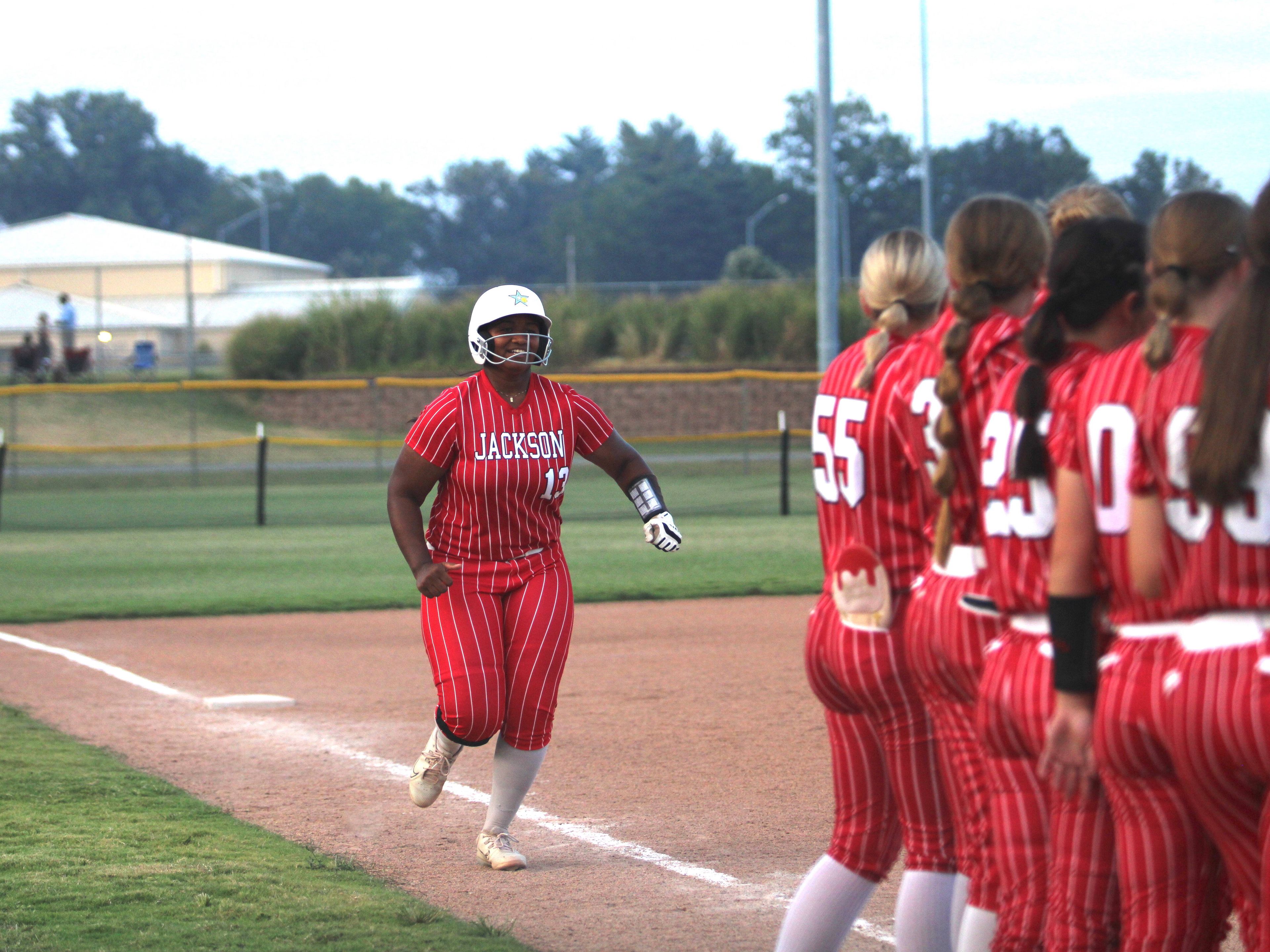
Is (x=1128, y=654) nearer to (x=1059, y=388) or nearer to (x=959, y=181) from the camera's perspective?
(x=1059, y=388)

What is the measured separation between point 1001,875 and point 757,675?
626 centimetres

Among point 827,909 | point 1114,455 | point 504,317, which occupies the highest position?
point 504,317

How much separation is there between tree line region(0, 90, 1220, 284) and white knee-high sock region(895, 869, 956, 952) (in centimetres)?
6284

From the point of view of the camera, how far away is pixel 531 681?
211 inches

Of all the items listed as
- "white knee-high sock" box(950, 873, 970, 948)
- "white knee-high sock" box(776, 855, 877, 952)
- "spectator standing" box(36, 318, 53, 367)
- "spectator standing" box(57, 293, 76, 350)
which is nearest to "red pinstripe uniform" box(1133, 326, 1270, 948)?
"white knee-high sock" box(950, 873, 970, 948)

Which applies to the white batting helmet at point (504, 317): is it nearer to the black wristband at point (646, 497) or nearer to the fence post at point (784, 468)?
the black wristband at point (646, 497)

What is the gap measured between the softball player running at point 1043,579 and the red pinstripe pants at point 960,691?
120 millimetres

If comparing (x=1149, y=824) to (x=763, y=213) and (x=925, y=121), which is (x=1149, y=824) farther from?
(x=763, y=213)

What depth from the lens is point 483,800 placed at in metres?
6.51

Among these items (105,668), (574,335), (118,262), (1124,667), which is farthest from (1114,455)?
(118,262)

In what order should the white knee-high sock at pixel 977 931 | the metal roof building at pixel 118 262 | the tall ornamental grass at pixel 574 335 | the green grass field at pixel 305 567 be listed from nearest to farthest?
the white knee-high sock at pixel 977 931, the green grass field at pixel 305 567, the tall ornamental grass at pixel 574 335, the metal roof building at pixel 118 262

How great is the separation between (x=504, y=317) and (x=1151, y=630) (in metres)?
3.09

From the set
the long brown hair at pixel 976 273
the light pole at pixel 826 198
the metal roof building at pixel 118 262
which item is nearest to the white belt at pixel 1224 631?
the long brown hair at pixel 976 273

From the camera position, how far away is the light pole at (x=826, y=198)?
61.1 ft
